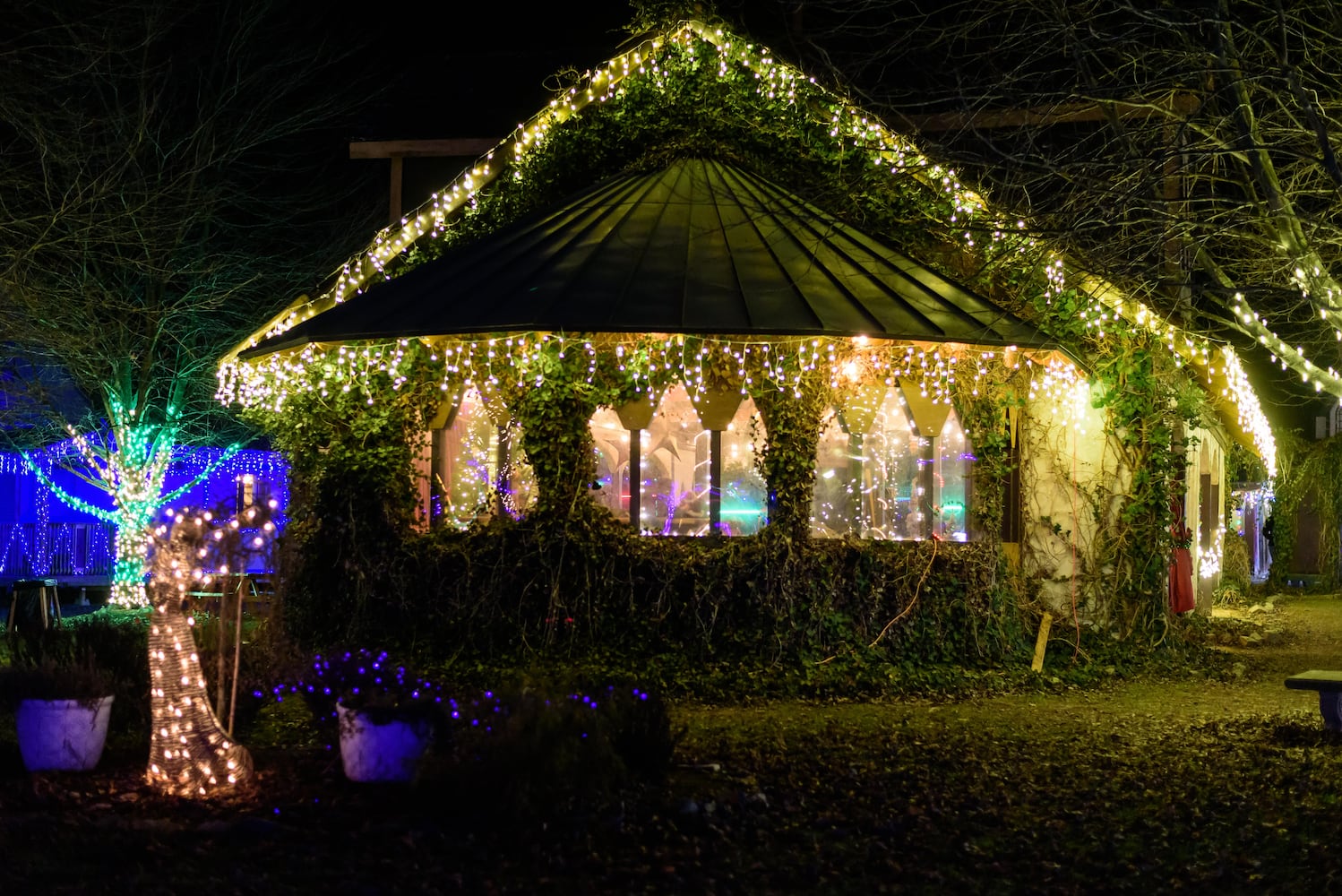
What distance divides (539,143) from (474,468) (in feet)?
12.5

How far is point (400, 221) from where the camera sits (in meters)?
15.2

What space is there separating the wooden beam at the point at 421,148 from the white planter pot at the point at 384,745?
11224 millimetres

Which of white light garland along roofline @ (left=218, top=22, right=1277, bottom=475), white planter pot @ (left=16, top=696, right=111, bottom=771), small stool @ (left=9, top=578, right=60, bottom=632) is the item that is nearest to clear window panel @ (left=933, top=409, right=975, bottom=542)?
white light garland along roofline @ (left=218, top=22, right=1277, bottom=475)

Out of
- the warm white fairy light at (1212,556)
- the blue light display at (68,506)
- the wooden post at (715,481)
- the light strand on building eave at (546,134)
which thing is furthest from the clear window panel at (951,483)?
the blue light display at (68,506)

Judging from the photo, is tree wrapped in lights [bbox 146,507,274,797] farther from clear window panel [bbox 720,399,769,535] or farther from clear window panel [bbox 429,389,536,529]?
clear window panel [bbox 720,399,769,535]

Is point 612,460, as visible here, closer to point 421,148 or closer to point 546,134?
point 546,134

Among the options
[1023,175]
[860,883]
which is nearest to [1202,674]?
[1023,175]

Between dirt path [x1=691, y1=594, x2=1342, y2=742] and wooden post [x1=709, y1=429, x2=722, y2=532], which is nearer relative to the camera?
dirt path [x1=691, y1=594, x2=1342, y2=742]

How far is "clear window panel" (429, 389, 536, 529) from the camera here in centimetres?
1391

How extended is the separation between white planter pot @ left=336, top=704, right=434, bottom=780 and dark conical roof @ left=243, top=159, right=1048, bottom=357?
4.77m

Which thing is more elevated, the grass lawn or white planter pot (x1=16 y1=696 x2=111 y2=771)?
white planter pot (x1=16 y1=696 x2=111 y2=771)

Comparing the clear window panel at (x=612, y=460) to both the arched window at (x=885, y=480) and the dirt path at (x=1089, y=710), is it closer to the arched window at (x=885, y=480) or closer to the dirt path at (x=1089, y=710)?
the arched window at (x=885, y=480)

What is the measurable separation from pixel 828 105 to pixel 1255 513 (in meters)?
20.1

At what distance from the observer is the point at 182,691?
7672 mm
